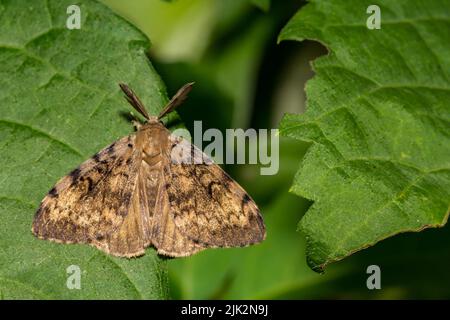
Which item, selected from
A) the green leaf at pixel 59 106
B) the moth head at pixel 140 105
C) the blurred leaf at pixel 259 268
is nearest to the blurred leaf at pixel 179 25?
the blurred leaf at pixel 259 268

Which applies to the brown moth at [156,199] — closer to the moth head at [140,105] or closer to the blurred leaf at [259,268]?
the moth head at [140,105]

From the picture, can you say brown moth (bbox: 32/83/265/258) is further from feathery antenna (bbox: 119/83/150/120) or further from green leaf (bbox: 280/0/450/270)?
green leaf (bbox: 280/0/450/270)

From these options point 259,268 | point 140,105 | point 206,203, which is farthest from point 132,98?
point 259,268

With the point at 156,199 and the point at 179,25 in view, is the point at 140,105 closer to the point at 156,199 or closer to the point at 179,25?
the point at 156,199

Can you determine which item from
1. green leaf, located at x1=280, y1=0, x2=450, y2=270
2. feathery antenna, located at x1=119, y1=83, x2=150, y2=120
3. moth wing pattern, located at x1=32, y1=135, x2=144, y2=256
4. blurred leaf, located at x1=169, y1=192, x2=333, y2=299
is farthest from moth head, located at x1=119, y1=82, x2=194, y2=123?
blurred leaf, located at x1=169, y1=192, x2=333, y2=299

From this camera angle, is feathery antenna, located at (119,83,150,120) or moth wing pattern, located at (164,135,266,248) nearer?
feathery antenna, located at (119,83,150,120)

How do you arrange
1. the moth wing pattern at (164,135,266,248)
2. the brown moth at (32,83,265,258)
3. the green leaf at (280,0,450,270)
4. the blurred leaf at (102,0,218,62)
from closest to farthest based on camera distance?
the green leaf at (280,0,450,270) → the brown moth at (32,83,265,258) → the moth wing pattern at (164,135,266,248) → the blurred leaf at (102,0,218,62)
